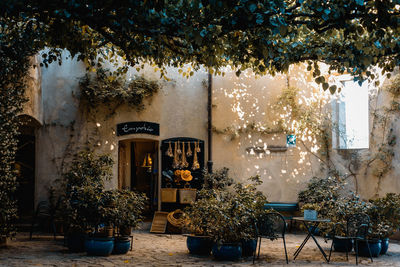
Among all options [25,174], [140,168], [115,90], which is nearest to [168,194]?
[140,168]

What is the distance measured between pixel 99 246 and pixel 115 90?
16.4 ft

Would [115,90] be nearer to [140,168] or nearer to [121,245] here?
[140,168]

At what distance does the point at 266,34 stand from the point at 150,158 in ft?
26.9

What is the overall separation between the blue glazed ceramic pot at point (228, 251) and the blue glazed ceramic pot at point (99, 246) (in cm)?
184

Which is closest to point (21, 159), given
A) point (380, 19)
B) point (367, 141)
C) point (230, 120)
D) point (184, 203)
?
point (184, 203)

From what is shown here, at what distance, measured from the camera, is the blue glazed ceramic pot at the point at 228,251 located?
7395 mm

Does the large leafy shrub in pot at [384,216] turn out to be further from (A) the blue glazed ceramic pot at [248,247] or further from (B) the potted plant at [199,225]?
(B) the potted plant at [199,225]

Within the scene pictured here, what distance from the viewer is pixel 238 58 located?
7395 mm

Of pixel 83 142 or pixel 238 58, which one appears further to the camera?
pixel 83 142

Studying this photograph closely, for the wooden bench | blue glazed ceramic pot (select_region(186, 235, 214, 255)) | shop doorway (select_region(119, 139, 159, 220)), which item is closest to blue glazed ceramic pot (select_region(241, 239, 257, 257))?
blue glazed ceramic pot (select_region(186, 235, 214, 255))

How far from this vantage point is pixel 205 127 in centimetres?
1208

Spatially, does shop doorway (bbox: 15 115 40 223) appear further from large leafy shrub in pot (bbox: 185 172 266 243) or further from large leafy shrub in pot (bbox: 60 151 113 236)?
large leafy shrub in pot (bbox: 185 172 266 243)

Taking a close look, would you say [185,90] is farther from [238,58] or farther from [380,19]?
[380,19]

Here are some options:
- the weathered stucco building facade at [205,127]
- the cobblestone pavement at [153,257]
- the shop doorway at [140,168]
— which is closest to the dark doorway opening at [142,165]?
the shop doorway at [140,168]
